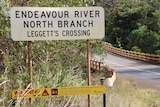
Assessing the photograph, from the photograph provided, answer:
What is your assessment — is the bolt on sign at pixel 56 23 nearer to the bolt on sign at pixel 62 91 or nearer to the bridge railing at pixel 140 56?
the bolt on sign at pixel 62 91

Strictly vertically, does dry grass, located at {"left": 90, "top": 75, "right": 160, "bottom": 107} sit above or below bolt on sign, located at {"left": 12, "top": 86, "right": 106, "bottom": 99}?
below

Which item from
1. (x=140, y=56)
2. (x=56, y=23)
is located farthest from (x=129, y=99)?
(x=140, y=56)

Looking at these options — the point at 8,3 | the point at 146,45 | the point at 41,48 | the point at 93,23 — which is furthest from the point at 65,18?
the point at 146,45

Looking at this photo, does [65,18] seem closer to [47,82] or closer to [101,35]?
[101,35]

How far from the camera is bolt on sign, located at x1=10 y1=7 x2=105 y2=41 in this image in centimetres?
604

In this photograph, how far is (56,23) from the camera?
622 centimetres

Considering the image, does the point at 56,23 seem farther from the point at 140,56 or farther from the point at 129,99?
the point at 140,56

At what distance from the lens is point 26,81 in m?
6.78

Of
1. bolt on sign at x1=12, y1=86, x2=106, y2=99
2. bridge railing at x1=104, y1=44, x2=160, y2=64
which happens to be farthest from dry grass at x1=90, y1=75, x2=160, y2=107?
bridge railing at x1=104, y1=44, x2=160, y2=64

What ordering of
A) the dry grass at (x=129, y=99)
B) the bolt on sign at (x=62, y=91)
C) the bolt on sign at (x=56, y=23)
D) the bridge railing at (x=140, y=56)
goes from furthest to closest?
the bridge railing at (x=140, y=56), the dry grass at (x=129, y=99), the bolt on sign at (x=56, y=23), the bolt on sign at (x=62, y=91)

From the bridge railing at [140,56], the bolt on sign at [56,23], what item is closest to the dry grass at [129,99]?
the bolt on sign at [56,23]

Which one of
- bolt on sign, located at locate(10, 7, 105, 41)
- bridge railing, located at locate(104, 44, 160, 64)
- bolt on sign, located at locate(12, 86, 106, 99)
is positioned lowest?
bridge railing, located at locate(104, 44, 160, 64)

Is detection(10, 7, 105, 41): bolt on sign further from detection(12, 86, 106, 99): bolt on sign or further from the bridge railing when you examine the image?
the bridge railing

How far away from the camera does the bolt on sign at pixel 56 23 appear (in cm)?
604
